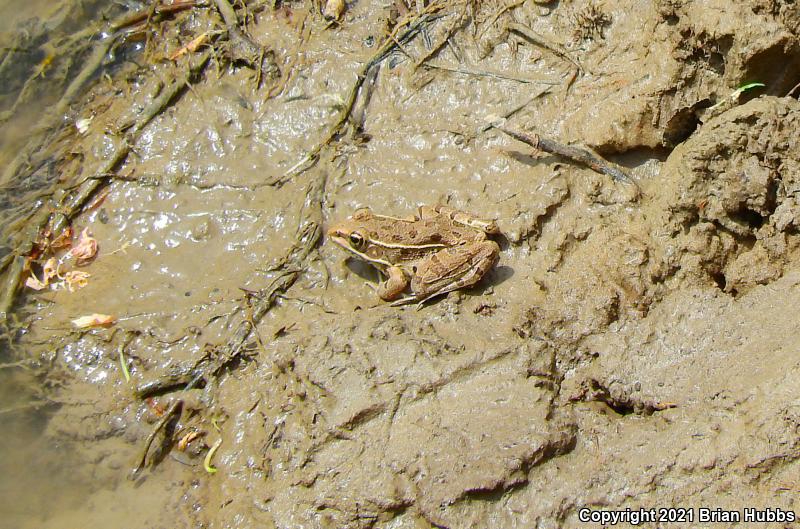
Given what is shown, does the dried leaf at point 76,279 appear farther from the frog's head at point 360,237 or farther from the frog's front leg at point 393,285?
the frog's front leg at point 393,285

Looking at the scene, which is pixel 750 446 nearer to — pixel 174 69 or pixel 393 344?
pixel 393 344

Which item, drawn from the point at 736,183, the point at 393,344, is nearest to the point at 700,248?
the point at 736,183

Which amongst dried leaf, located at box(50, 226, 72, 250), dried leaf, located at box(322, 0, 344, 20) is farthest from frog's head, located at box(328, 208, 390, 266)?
dried leaf, located at box(50, 226, 72, 250)

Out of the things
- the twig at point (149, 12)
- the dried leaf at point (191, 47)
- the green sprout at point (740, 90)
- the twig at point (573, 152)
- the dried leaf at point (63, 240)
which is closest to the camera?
the green sprout at point (740, 90)

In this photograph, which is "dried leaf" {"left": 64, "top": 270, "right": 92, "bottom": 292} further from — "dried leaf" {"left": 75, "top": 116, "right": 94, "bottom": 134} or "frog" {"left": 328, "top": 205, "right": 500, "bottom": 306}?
"frog" {"left": 328, "top": 205, "right": 500, "bottom": 306}

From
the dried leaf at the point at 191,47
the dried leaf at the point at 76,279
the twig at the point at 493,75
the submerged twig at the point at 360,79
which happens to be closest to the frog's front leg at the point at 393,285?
the submerged twig at the point at 360,79

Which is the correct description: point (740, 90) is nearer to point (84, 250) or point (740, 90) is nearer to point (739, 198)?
point (739, 198)
